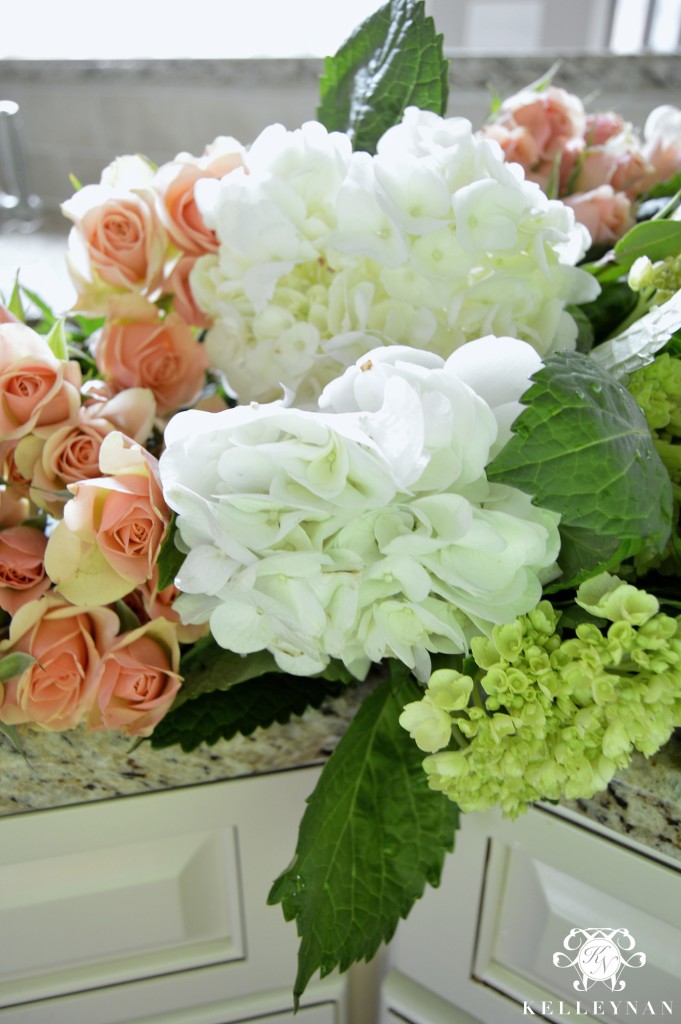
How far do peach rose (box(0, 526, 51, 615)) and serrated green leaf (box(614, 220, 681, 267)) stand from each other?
35 cm

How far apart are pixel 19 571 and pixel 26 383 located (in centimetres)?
10

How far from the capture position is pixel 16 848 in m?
0.49

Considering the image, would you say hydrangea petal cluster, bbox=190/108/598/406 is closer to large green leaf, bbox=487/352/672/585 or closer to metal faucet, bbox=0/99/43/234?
large green leaf, bbox=487/352/672/585

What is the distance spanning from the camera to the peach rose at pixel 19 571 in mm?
412

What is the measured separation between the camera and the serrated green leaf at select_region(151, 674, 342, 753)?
0.45 meters

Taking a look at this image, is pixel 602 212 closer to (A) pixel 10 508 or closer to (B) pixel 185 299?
(B) pixel 185 299

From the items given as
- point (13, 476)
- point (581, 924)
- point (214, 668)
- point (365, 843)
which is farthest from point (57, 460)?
point (581, 924)

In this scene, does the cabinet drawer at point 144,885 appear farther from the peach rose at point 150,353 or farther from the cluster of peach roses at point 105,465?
the peach rose at point 150,353

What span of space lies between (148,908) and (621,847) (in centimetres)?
30

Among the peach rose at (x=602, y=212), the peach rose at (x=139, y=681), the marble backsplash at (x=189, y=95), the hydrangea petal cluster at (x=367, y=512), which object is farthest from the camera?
the marble backsplash at (x=189, y=95)

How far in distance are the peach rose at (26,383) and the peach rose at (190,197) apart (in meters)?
0.10

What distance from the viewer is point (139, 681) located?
399mm

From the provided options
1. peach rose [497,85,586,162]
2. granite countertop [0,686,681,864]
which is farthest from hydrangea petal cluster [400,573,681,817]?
peach rose [497,85,586,162]

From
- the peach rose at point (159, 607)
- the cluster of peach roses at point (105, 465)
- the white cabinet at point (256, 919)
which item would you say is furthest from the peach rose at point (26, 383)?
the white cabinet at point (256, 919)
